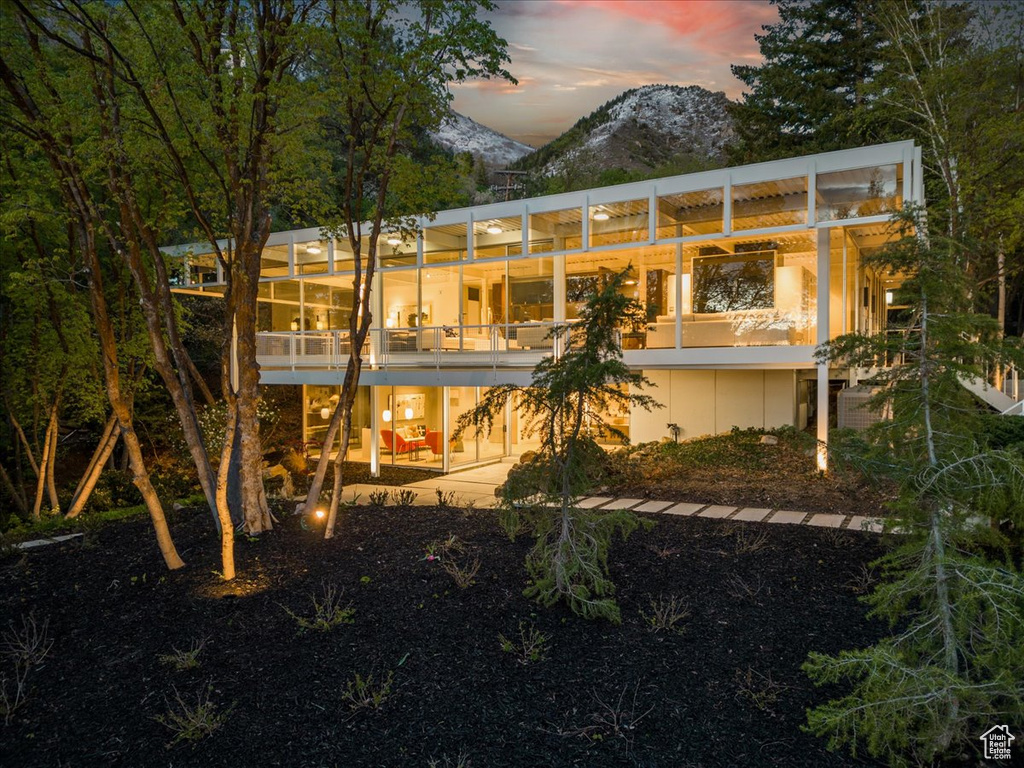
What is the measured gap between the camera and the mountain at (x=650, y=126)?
261ft

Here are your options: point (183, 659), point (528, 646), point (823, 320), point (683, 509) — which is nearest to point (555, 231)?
point (823, 320)

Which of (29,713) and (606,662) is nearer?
(29,713)

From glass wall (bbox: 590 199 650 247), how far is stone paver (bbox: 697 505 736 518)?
18.9 ft

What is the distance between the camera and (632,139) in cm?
8650

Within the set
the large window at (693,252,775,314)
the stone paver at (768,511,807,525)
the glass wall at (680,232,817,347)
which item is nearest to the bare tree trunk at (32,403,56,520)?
the glass wall at (680,232,817,347)

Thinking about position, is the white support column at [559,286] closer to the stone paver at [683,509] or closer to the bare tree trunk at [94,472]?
the stone paver at [683,509]

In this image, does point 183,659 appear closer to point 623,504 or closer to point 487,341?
point 623,504

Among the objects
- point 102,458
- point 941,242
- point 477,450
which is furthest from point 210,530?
point 477,450

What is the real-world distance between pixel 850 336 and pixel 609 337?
4.82 feet

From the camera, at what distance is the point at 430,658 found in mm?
3914

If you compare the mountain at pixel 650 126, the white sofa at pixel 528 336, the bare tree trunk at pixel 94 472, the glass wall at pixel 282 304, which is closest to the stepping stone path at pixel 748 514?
the white sofa at pixel 528 336

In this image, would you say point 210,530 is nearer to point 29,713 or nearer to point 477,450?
point 29,713

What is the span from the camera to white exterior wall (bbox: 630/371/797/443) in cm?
1417

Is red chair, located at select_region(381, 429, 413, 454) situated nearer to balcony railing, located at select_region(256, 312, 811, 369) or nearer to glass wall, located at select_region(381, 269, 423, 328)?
balcony railing, located at select_region(256, 312, 811, 369)
